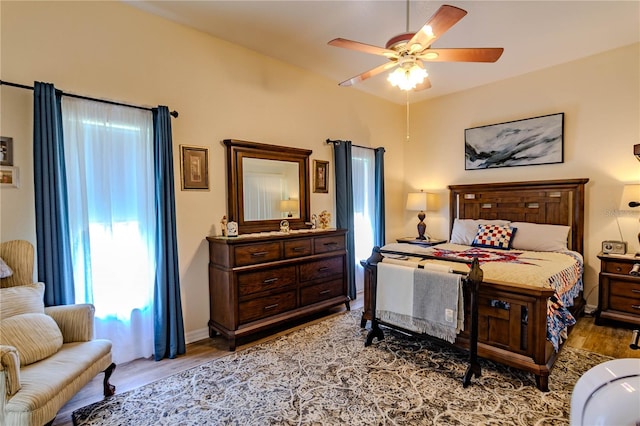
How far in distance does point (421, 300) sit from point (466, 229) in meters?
2.24

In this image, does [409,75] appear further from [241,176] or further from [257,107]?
[241,176]

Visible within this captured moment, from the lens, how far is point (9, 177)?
2266 millimetres

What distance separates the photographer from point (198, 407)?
7.07ft

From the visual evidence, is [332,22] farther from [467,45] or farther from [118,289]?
[118,289]

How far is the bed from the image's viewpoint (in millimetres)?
2336

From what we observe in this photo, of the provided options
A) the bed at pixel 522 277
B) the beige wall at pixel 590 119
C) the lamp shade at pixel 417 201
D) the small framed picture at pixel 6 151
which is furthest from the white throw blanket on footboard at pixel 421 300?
the small framed picture at pixel 6 151

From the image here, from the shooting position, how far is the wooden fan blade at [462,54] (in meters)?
2.23

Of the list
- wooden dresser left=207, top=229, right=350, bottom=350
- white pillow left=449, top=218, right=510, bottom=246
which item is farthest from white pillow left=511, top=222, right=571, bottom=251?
wooden dresser left=207, top=229, right=350, bottom=350

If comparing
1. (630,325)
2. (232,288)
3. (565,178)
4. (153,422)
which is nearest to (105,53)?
(232,288)

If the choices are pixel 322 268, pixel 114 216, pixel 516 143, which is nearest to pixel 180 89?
pixel 114 216

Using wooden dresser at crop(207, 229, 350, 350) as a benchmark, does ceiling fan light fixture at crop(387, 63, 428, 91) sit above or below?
above

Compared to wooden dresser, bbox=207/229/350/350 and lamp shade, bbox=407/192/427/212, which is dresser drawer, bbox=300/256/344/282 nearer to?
wooden dresser, bbox=207/229/350/350

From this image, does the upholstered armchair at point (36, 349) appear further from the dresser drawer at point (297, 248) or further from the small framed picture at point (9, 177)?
the dresser drawer at point (297, 248)

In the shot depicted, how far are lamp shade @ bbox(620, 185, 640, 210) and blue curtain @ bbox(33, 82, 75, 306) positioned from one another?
5.23 m
